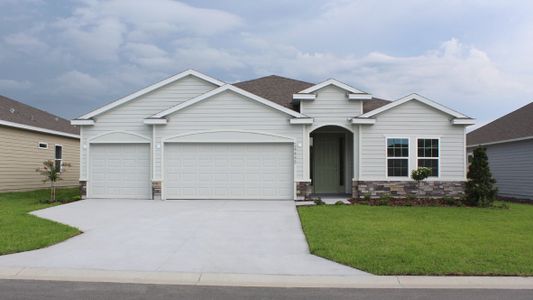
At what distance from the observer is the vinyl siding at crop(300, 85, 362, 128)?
59.7 feet

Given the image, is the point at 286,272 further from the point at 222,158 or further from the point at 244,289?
the point at 222,158

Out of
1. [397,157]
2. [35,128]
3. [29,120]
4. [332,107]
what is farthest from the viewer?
[29,120]

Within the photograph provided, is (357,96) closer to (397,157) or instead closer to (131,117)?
(397,157)

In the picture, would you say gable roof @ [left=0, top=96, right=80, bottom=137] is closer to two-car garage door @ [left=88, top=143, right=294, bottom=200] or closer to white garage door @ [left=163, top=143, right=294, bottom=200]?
two-car garage door @ [left=88, top=143, right=294, bottom=200]

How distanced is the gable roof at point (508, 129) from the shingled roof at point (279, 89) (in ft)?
20.2

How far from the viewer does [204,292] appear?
5926 mm

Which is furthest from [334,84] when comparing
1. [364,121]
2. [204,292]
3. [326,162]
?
[204,292]

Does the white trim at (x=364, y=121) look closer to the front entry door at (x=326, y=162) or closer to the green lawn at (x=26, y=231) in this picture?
the front entry door at (x=326, y=162)

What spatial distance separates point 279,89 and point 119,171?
8.96 m

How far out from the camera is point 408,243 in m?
8.63

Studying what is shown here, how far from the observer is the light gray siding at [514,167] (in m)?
20.1

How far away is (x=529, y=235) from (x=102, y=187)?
1489 centimetres

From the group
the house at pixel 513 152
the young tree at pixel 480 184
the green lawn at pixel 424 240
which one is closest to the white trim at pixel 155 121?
the green lawn at pixel 424 240

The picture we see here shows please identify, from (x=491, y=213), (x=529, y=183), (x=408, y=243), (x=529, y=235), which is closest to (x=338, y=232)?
(x=408, y=243)
